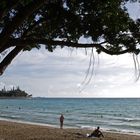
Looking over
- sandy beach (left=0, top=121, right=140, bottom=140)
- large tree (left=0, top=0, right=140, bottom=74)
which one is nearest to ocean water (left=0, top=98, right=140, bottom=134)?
sandy beach (left=0, top=121, right=140, bottom=140)

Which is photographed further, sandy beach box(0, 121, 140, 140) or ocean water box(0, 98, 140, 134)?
ocean water box(0, 98, 140, 134)

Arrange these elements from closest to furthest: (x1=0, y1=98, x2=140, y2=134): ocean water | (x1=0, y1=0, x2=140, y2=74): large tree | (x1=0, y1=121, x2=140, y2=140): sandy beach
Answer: (x1=0, y1=0, x2=140, y2=74): large tree → (x1=0, y1=121, x2=140, y2=140): sandy beach → (x1=0, y1=98, x2=140, y2=134): ocean water

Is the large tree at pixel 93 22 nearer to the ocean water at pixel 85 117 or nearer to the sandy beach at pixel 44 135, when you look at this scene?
the sandy beach at pixel 44 135

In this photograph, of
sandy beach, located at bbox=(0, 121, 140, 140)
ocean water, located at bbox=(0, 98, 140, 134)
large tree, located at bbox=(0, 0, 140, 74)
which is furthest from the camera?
ocean water, located at bbox=(0, 98, 140, 134)

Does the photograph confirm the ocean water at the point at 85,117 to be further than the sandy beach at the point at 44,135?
Yes

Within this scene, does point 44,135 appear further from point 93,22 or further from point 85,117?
point 85,117

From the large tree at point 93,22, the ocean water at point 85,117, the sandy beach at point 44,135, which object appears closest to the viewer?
the large tree at point 93,22

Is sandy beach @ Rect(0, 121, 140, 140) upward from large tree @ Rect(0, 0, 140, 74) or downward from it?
downward

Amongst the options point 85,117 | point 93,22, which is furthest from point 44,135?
point 85,117

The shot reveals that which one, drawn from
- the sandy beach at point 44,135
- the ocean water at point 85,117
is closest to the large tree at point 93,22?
the sandy beach at point 44,135

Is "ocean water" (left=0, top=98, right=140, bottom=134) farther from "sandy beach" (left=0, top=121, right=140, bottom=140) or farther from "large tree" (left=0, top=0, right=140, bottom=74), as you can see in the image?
"large tree" (left=0, top=0, right=140, bottom=74)

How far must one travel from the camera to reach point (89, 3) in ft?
36.3

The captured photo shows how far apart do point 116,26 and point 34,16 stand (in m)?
2.36

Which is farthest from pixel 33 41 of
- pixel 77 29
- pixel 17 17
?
pixel 77 29
